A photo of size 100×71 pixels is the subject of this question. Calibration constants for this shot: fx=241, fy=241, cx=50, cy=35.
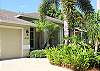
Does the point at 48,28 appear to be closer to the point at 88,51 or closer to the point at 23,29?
the point at 23,29

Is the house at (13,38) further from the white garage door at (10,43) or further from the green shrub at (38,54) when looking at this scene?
the green shrub at (38,54)

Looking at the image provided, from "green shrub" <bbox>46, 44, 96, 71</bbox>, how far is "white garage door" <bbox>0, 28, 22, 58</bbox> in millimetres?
5615

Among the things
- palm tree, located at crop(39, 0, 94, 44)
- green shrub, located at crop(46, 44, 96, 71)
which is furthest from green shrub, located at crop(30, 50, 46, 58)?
green shrub, located at crop(46, 44, 96, 71)

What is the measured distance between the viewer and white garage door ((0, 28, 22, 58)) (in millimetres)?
20612

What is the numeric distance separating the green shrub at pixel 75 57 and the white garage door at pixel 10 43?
5.62m

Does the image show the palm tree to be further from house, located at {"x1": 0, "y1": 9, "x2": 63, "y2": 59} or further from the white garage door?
the white garage door

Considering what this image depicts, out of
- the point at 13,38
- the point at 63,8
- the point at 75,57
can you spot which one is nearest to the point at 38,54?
the point at 13,38

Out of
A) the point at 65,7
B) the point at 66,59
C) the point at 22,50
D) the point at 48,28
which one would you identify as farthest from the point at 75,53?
the point at 48,28

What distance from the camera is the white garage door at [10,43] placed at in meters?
20.6

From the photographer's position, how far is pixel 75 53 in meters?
15.1

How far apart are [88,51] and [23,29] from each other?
8.98 metres

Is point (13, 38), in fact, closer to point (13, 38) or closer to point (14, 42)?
point (13, 38)

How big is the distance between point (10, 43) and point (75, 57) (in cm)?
862

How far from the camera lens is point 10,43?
70.6 ft
